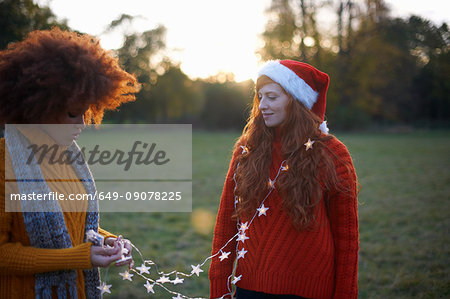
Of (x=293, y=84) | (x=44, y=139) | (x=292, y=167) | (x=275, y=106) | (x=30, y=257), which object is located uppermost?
(x=293, y=84)

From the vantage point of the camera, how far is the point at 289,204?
177cm

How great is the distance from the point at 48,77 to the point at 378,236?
5.16 m

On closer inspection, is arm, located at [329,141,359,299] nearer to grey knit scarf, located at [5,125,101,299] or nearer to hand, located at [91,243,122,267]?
hand, located at [91,243,122,267]

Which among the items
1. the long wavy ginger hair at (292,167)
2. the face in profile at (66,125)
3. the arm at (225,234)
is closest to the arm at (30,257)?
the face in profile at (66,125)

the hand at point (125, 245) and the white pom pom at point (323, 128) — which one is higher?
the white pom pom at point (323, 128)

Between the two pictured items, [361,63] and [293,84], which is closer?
[293,84]

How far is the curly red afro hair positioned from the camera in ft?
4.52

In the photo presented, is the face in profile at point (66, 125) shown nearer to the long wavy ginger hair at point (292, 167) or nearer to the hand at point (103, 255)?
the hand at point (103, 255)

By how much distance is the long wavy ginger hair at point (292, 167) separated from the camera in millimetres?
1765

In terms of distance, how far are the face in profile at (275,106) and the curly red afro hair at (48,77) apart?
868 millimetres

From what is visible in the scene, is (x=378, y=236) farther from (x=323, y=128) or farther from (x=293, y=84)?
(x=293, y=84)

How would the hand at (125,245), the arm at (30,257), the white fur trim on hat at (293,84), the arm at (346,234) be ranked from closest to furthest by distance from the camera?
the arm at (30,257)
the hand at (125,245)
the arm at (346,234)
the white fur trim on hat at (293,84)

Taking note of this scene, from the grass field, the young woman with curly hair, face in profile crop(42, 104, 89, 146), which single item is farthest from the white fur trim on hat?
the grass field

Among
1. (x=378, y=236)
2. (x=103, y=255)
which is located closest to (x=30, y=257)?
(x=103, y=255)
